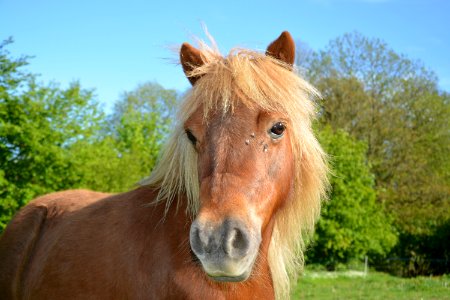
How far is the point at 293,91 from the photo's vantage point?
Result: 2.82 meters

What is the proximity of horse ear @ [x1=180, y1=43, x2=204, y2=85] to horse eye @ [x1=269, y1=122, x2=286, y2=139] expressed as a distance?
0.73 metres

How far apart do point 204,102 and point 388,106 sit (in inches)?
1022

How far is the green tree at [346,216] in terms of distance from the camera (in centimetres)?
1811

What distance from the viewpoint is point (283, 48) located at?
2959 millimetres

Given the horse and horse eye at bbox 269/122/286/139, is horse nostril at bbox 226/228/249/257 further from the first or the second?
horse eye at bbox 269/122/286/139

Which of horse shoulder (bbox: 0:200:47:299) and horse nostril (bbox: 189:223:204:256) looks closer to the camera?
horse nostril (bbox: 189:223:204:256)

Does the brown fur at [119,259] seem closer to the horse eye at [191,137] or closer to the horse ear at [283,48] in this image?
the horse eye at [191,137]

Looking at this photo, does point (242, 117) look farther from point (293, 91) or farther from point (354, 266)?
point (354, 266)

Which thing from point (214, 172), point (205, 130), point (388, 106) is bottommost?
point (214, 172)

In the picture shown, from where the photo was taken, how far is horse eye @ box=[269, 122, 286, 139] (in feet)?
8.46

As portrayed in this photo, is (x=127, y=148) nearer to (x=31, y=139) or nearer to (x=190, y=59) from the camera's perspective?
(x=31, y=139)

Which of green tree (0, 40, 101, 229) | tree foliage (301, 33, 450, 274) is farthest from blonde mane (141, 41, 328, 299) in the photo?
tree foliage (301, 33, 450, 274)

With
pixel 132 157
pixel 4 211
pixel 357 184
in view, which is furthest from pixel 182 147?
pixel 357 184

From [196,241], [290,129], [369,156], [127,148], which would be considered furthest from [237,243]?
[369,156]
